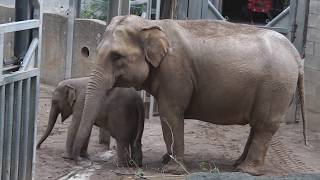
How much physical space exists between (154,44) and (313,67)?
13.3 feet

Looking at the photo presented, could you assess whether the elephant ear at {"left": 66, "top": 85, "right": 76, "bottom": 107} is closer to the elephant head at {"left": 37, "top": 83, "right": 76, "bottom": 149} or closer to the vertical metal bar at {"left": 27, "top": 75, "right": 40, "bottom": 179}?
the elephant head at {"left": 37, "top": 83, "right": 76, "bottom": 149}

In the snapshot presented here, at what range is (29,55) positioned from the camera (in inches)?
234

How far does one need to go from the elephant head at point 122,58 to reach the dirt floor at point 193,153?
0.37 meters

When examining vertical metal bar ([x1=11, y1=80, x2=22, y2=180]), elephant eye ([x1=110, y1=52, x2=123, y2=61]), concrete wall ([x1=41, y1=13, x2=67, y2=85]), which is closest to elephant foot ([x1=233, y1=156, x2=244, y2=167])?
elephant eye ([x1=110, y1=52, x2=123, y2=61])

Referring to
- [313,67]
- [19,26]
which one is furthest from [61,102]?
[313,67]

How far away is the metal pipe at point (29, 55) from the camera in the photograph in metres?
5.90

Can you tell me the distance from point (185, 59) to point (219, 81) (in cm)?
44

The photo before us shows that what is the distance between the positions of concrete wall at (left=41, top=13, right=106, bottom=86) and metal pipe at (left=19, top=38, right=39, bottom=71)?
5.80 metres

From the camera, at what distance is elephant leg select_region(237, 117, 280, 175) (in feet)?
28.0

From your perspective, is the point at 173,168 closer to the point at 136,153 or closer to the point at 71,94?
the point at 136,153

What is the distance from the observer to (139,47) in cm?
805

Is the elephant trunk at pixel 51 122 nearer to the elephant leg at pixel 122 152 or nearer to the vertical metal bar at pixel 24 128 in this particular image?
the elephant leg at pixel 122 152

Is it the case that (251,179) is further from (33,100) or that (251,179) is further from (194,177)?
(33,100)

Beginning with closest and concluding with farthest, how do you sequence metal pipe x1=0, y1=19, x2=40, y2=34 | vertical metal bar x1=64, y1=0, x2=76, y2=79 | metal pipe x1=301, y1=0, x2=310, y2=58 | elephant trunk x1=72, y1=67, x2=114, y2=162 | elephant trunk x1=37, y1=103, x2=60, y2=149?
metal pipe x1=0, y1=19, x2=40, y2=34 < elephant trunk x1=72, y1=67, x2=114, y2=162 < elephant trunk x1=37, y1=103, x2=60, y2=149 < metal pipe x1=301, y1=0, x2=310, y2=58 < vertical metal bar x1=64, y1=0, x2=76, y2=79
